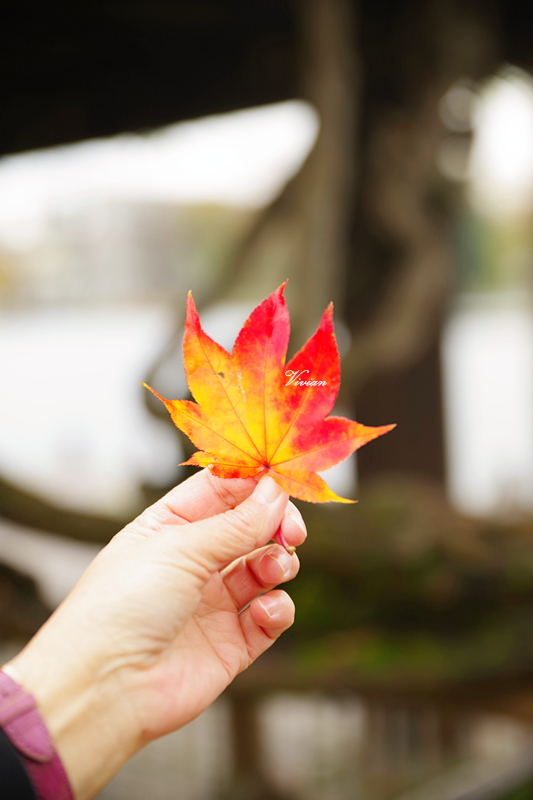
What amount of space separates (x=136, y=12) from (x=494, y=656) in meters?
1.91

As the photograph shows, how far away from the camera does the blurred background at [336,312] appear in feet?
4.25

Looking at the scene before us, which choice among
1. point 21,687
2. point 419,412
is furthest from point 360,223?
point 21,687

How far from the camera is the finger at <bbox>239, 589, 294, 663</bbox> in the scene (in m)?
0.53

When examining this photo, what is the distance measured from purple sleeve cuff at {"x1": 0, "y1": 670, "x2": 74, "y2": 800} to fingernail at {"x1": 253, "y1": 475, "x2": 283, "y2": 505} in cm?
22

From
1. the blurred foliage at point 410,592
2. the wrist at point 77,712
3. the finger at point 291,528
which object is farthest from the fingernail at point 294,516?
the blurred foliage at point 410,592

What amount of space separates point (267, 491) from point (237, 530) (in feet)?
0.13

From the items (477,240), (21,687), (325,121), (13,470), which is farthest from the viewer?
(477,240)

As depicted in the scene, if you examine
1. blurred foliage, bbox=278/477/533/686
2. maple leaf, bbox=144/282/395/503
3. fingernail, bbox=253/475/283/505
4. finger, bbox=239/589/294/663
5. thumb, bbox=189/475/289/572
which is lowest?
blurred foliage, bbox=278/477/533/686

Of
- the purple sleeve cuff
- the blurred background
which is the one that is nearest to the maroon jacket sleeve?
the purple sleeve cuff

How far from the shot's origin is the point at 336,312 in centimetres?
144

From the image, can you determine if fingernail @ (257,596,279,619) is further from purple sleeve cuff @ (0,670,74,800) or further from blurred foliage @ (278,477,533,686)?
blurred foliage @ (278,477,533,686)

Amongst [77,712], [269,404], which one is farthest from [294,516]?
[77,712]

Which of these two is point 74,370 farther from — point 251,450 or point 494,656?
point 494,656

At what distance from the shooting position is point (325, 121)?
1254mm
